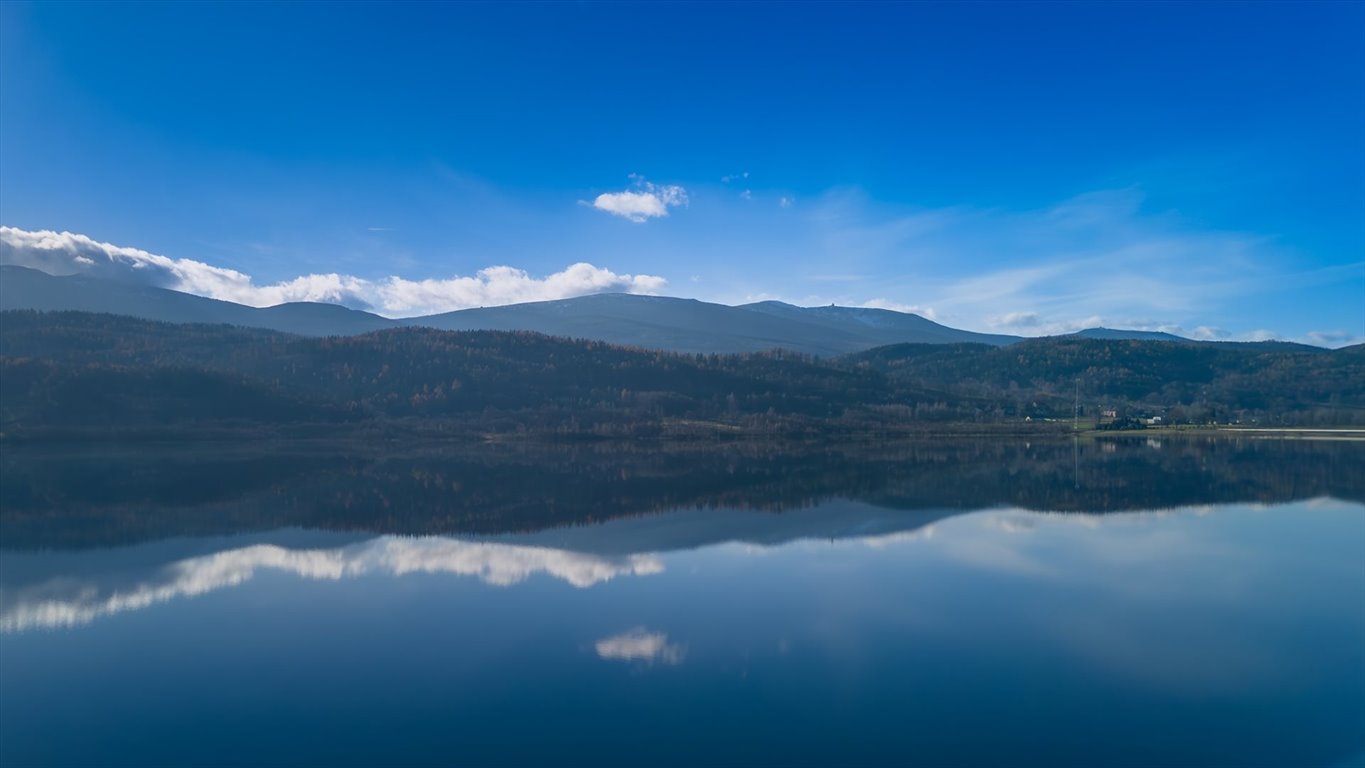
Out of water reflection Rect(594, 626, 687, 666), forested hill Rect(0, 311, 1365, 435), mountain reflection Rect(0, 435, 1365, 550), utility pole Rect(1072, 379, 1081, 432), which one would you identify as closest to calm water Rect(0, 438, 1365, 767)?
water reflection Rect(594, 626, 687, 666)

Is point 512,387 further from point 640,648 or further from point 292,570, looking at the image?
point 640,648

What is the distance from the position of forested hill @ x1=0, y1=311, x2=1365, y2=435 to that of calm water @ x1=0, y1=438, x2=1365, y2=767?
47.4 metres

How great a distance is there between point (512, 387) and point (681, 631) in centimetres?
8160

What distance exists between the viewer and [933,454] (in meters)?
56.2

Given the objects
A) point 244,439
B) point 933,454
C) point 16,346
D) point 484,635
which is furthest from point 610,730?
point 16,346

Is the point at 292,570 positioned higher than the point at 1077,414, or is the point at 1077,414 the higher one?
the point at 1077,414

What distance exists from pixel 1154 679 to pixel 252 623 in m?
15.5

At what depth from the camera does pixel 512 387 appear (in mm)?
92750

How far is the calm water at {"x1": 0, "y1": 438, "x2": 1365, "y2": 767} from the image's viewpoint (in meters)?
9.59

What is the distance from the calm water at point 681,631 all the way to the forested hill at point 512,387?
47427 millimetres

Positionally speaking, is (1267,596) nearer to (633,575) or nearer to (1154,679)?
(1154,679)

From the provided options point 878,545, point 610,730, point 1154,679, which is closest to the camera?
point 610,730

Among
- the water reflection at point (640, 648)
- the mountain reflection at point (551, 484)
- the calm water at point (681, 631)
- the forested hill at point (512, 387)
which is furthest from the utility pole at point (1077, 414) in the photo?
the water reflection at point (640, 648)

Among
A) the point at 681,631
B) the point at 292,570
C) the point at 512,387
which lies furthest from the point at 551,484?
the point at 512,387
